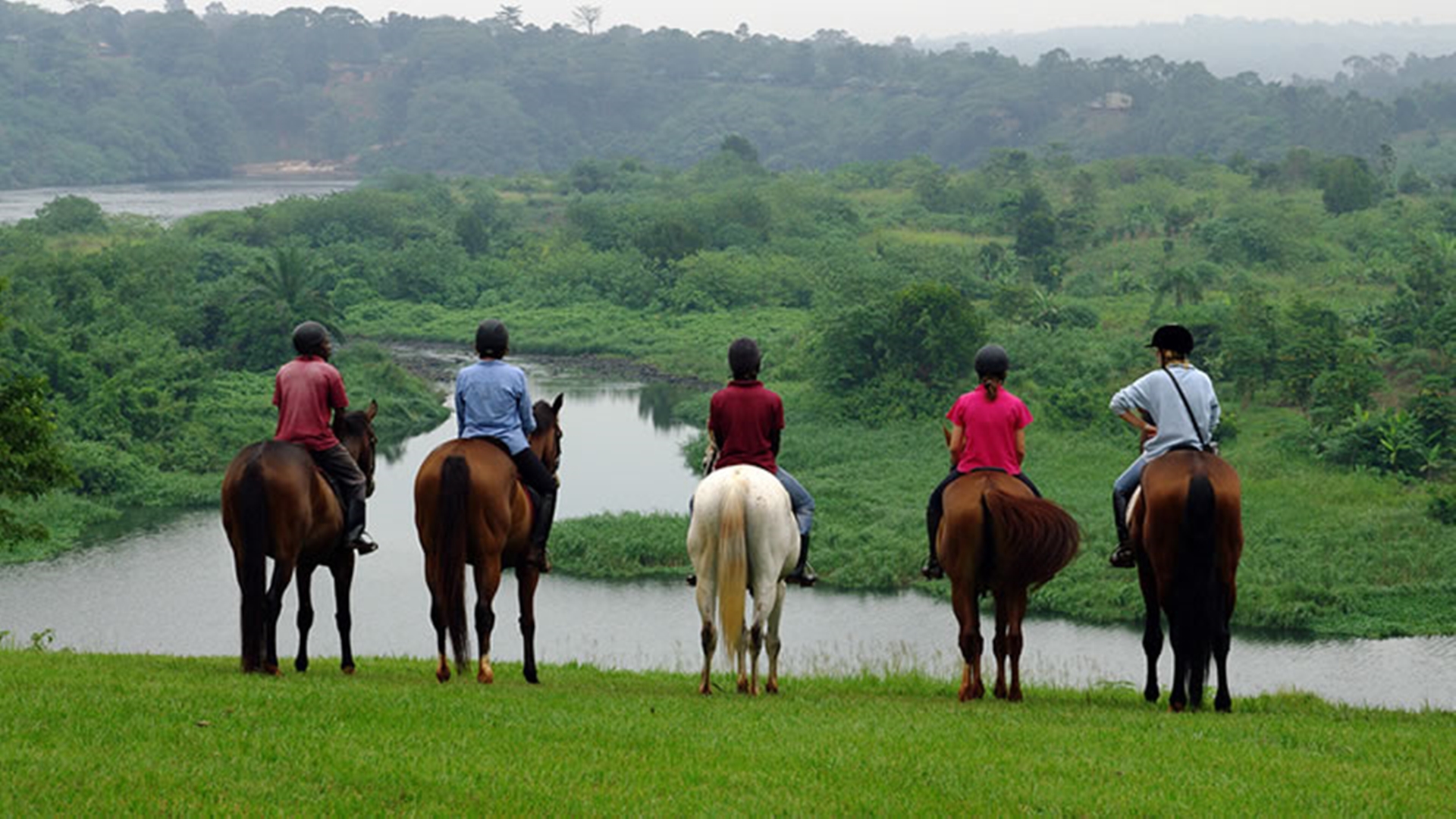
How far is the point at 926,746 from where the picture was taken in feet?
31.2

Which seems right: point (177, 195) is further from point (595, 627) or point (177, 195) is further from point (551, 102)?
point (595, 627)

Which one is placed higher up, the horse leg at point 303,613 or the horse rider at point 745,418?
the horse rider at point 745,418

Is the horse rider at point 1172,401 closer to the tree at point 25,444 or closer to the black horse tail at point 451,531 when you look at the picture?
the black horse tail at point 451,531

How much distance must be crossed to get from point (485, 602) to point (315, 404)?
180cm

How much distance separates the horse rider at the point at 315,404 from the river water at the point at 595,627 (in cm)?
732

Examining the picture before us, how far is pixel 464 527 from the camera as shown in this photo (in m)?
12.1

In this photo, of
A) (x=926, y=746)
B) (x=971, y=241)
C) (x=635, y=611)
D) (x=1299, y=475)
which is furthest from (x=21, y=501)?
(x=971, y=241)

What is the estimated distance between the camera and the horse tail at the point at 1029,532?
11.9 m

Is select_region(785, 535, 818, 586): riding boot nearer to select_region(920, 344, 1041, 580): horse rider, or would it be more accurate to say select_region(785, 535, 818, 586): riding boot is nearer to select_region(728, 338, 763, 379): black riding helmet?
select_region(920, 344, 1041, 580): horse rider

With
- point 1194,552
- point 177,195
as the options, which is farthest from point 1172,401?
point 177,195

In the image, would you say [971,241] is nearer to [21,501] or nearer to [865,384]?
[865,384]

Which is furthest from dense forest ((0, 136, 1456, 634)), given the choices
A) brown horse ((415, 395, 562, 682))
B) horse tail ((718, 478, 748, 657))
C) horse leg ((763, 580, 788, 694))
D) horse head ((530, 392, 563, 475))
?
horse tail ((718, 478, 748, 657))

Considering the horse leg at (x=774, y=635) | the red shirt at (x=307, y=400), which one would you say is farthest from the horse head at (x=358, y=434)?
the horse leg at (x=774, y=635)

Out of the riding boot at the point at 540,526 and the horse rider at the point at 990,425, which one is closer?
the horse rider at the point at 990,425
